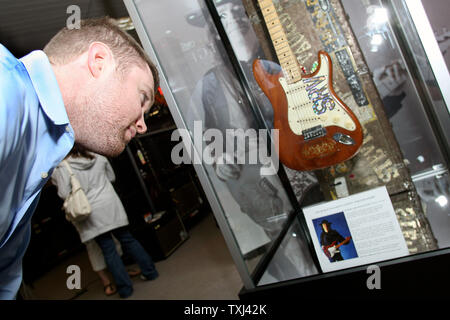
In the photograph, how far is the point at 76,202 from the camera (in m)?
2.39

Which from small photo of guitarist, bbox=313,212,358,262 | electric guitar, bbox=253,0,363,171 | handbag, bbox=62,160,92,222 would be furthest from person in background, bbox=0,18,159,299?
handbag, bbox=62,160,92,222

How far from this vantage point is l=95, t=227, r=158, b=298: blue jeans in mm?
2695

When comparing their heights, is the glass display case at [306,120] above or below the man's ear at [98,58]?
below

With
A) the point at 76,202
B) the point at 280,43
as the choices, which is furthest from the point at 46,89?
the point at 76,202

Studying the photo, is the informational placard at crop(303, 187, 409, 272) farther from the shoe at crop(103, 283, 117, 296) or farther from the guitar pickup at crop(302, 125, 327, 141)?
the shoe at crop(103, 283, 117, 296)

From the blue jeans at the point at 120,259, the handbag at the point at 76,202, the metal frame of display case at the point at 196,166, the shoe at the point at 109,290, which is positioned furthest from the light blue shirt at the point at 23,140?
the shoe at the point at 109,290

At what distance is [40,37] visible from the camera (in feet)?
9.16

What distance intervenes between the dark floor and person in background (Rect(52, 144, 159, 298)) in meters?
0.34

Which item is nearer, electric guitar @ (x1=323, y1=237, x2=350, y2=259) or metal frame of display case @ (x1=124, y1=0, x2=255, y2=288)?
metal frame of display case @ (x1=124, y1=0, x2=255, y2=288)

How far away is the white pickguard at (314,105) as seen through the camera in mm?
1228

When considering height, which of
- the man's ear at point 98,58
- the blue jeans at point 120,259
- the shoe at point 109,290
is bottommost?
the shoe at point 109,290

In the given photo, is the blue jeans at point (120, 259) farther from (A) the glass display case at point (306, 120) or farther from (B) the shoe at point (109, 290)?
(A) the glass display case at point (306, 120)

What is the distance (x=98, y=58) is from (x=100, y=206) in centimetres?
192
